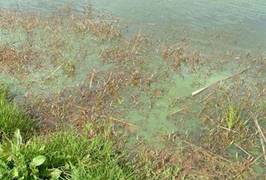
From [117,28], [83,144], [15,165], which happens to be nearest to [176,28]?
[117,28]

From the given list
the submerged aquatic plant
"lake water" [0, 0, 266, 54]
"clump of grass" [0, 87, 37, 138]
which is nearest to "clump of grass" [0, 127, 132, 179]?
"clump of grass" [0, 87, 37, 138]

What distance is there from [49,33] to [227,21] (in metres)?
2.75

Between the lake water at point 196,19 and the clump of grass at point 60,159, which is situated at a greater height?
the lake water at point 196,19

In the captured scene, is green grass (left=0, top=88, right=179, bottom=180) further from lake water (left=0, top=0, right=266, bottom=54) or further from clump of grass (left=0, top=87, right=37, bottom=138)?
lake water (left=0, top=0, right=266, bottom=54)

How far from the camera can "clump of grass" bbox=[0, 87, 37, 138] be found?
4.27 meters

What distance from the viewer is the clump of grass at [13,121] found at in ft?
14.0

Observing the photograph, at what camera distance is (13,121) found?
4340 millimetres

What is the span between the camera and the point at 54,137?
403 cm

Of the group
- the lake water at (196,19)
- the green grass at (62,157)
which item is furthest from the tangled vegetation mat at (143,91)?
the lake water at (196,19)

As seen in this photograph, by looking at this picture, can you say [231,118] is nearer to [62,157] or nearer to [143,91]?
[143,91]

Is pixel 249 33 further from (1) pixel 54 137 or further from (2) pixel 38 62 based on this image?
(1) pixel 54 137

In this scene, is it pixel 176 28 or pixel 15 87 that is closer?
pixel 15 87

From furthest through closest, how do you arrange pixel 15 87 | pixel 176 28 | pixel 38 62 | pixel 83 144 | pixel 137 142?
1. pixel 176 28
2. pixel 38 62
3. pixel 15 87
4. pixel 137 142
5. pixel 83 144

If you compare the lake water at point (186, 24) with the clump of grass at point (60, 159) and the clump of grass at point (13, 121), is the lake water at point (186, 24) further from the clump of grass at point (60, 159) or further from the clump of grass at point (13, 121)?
the clump of grass at point (60, 159)
